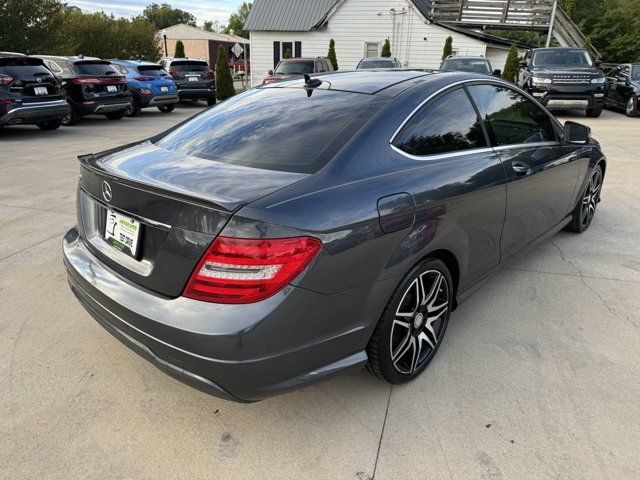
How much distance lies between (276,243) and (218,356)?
488 millimetres

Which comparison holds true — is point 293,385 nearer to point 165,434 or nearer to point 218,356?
point 218,356

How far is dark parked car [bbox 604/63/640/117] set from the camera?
14656 millimetres

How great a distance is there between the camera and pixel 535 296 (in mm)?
3580

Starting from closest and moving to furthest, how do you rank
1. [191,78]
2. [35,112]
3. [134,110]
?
[35,112] → [134,110] → [191,78]

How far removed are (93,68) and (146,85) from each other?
2456 millimetres

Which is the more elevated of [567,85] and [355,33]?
[355,33]

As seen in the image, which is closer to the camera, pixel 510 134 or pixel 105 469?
pixel 105 469

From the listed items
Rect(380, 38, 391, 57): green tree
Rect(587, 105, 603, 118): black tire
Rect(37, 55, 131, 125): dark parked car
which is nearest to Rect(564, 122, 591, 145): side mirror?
Rect(37, 55, 131, 125): dark parked car

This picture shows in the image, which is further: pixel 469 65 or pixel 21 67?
pixel 469 65

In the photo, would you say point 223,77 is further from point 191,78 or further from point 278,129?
point 278,129

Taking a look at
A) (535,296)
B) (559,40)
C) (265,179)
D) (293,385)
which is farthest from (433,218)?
(559,40)

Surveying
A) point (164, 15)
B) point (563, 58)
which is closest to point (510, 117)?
point (563, 58)

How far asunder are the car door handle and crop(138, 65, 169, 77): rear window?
543 inches

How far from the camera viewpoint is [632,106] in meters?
14.8
